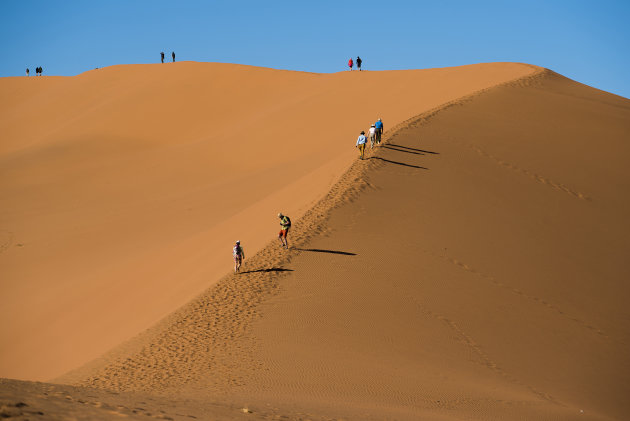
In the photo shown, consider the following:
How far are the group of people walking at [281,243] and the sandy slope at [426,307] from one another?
0.34 m

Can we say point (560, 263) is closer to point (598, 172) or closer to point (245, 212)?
point (598, 172)

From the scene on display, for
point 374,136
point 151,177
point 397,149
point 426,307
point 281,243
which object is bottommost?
point 426,307

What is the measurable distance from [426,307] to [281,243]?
4.72 m

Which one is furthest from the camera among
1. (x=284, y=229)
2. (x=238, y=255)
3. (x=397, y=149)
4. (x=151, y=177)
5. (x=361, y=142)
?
(x=151, y=177)

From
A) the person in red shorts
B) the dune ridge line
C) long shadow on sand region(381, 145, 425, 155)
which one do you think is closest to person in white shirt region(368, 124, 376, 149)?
long shadow on sand region(381, 145, 425, 155)

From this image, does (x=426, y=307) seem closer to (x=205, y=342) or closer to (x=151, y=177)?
(x=205, y=342)

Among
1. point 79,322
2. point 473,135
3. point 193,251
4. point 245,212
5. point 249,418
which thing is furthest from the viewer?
point 473,135

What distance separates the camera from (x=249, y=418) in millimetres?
8570

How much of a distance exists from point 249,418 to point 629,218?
687 inches

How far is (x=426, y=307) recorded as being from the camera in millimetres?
14758

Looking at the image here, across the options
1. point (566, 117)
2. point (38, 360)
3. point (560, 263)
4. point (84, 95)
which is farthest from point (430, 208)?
point (84, 95)

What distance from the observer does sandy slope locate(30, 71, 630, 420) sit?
11.3 metres

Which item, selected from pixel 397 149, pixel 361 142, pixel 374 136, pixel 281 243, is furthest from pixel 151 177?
pixel 281 243

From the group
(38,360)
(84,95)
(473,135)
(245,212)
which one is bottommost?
(38,360)
